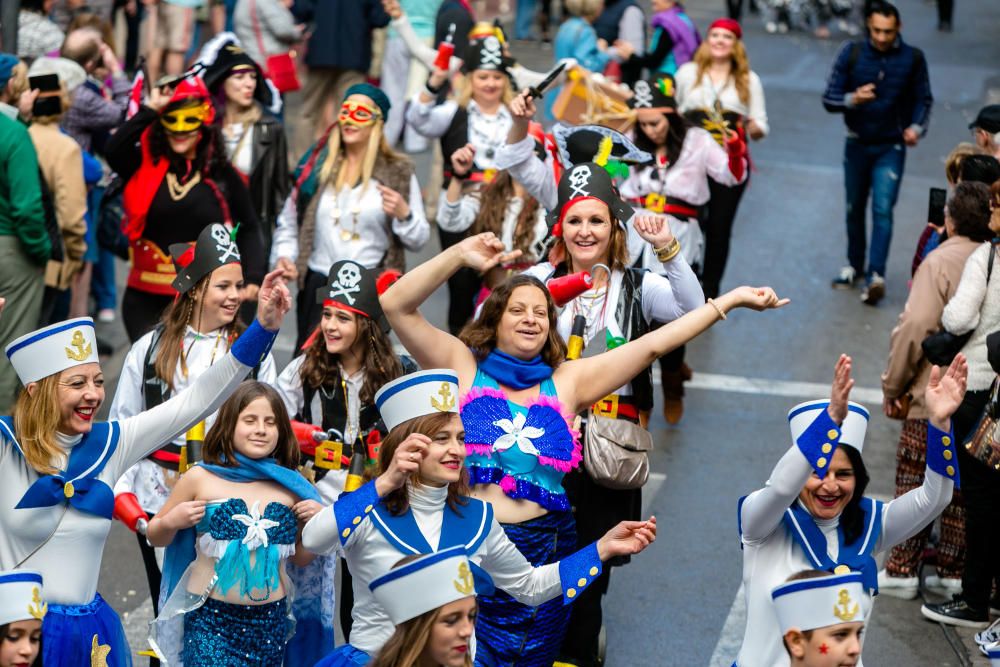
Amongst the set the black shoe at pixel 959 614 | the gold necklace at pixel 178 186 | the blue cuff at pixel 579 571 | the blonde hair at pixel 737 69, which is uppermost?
the blue cuff at pixel 579 571

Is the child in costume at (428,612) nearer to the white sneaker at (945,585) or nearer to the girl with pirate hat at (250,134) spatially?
the white sneaker at (945,585)

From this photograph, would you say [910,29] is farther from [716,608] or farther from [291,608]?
[291,608]

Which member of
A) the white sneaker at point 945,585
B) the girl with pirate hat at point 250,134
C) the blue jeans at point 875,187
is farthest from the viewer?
the blue jeans at point 875,187

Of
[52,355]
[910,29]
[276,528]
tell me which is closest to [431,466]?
[276,528]

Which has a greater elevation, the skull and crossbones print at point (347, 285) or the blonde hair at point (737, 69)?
the skull and crossbones print at point (347, 285)

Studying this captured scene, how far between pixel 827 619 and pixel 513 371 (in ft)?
5.82

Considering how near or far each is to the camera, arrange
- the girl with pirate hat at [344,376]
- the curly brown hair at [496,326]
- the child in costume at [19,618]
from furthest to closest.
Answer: the girl with pirate hat at [344,376] → the curly brown hair at [496,326] → the child in costume at [19,618]

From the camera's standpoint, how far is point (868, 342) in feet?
39.4

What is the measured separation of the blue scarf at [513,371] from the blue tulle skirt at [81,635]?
1695 mm

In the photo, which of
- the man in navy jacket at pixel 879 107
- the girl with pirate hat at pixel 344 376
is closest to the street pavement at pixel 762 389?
the man in navy jacket at pixel 879 107

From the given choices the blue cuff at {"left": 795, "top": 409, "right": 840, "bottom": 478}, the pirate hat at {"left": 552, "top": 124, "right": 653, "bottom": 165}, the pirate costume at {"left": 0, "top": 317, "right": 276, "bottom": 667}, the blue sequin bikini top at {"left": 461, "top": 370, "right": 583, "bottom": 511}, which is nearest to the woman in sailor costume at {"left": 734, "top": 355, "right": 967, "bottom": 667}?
the blue cuff at {"left": 795, "top": 409, "right": 840, "bottom": 478}

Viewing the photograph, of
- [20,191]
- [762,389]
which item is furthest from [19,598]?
[762,389]

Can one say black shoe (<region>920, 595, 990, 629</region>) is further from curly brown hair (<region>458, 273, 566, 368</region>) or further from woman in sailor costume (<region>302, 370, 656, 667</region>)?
woman in sailor costume (<region>302, 370, 656, 667</region>)

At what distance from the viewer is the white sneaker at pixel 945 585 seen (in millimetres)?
7941
